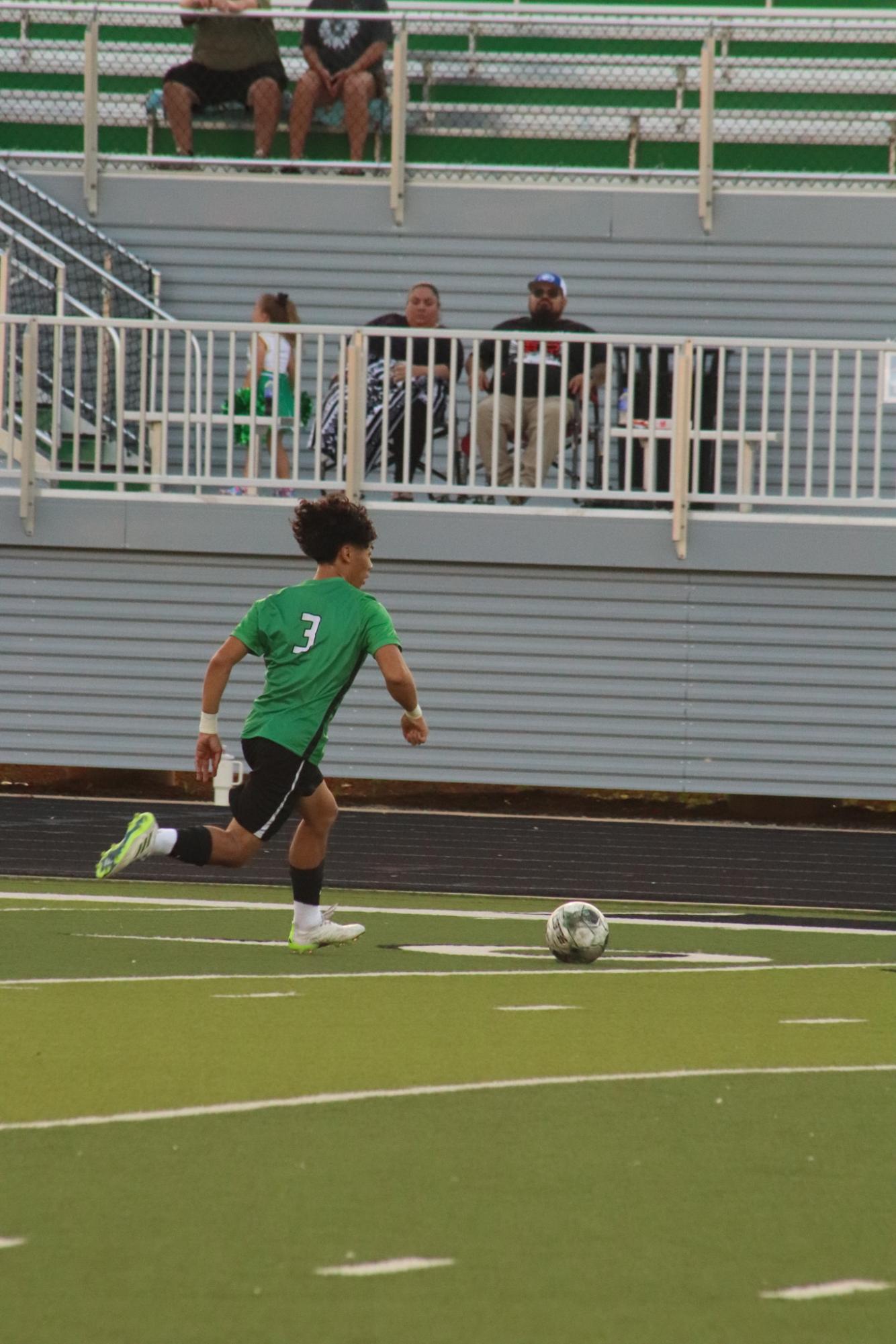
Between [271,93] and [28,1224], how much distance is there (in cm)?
1486

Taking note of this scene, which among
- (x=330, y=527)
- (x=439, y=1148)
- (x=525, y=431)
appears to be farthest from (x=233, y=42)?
(x=439, y=1148)

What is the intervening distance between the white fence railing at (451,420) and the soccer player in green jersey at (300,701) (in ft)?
18.2

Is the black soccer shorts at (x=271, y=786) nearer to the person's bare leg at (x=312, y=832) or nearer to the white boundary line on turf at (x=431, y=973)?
the person's bare leg at (x=312, y=832)

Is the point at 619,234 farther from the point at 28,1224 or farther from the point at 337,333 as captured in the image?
the point at 28,1224

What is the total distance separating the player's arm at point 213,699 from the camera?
7246 mm

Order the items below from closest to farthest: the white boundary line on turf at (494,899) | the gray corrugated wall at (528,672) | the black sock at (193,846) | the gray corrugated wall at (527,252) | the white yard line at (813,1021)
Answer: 1. the white yard line at (813,1021)
2. the black sock at (193,846)
3. the white boundary line on turf at (494,899)
4. the gray corrugated wall at (528,672)
5. the gray corrugated wall at (527,252)

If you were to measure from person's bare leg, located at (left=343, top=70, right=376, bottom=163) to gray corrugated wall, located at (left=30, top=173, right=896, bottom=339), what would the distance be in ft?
2.11

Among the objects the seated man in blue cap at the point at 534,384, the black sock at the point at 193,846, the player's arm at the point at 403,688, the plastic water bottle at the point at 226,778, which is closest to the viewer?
the player's arm at the point at 403,688

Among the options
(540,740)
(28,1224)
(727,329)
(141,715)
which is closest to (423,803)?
(540,740)

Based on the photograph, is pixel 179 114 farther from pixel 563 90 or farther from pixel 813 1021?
pixel 813 1021

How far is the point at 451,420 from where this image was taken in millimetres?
13367

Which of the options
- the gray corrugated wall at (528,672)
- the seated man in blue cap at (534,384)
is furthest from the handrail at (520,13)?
the gray corrugated wall at (528,672)

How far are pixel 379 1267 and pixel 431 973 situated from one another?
3579mm

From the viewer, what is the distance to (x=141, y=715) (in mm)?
13836
